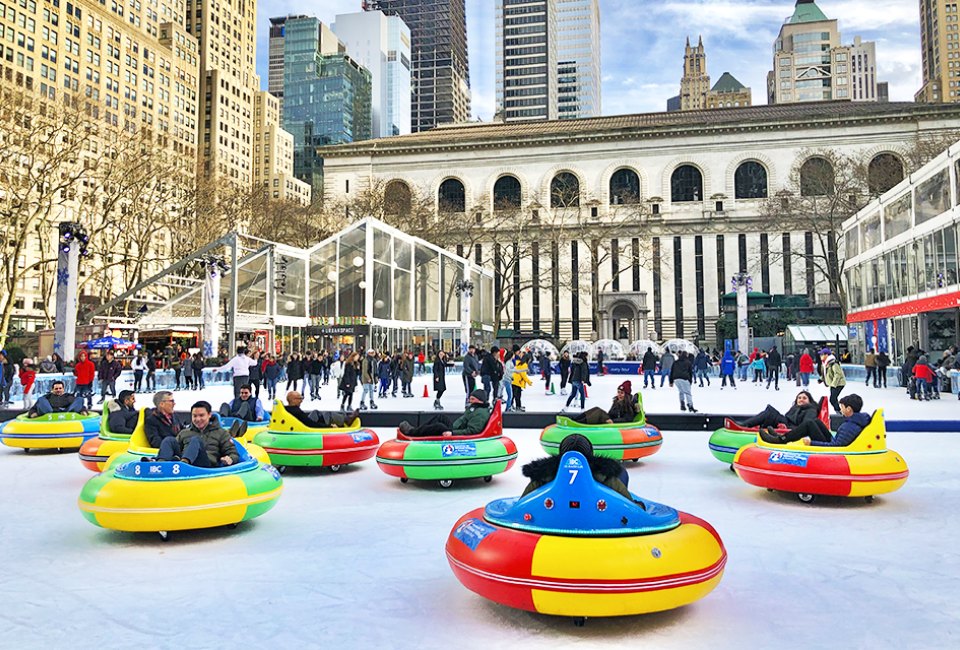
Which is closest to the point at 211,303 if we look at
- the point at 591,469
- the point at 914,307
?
the point at 591,469

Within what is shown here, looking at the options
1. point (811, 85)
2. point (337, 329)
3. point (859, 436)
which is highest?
point (811, 85)

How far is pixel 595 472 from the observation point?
4590 mm

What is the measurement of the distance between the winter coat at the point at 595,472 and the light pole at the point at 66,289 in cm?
1946

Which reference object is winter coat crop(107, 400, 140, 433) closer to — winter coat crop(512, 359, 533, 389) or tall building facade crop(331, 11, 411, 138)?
winter coat crop(512, 359, 533, 389)

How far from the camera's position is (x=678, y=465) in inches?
411

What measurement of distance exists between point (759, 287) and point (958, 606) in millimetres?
62287

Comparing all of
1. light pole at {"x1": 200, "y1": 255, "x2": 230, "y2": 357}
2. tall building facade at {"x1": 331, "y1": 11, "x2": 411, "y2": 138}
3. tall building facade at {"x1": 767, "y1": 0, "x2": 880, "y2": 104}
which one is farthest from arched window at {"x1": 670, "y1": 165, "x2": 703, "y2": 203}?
tall building facade at {"x1": 331, "y1": 11, "x2": 411, "y2": 138}

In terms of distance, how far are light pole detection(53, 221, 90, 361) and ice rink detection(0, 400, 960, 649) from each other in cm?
1335

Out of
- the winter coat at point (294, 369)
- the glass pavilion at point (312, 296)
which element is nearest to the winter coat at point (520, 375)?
the winter coat at point (294, 369)

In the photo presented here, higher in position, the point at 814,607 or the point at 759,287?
the point at 759,287

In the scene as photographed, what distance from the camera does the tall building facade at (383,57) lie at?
17750 centimetres

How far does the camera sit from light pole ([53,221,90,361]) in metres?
20.1

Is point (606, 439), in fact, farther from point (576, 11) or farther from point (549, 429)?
point (576, 11)

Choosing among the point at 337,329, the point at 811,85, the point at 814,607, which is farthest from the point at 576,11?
the point at 814,607
